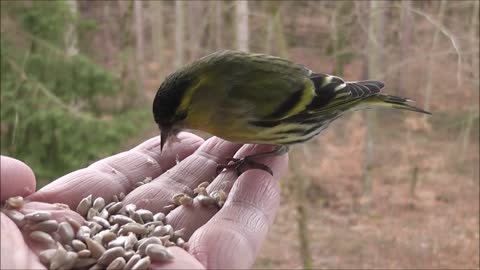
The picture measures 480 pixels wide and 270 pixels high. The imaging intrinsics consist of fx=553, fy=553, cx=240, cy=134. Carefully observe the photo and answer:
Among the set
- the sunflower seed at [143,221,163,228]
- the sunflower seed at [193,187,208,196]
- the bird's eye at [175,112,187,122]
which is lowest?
the sunflower seed at [143,221,163,228]

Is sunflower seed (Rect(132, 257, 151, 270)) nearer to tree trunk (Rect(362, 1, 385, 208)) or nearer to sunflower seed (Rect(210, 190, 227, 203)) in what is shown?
sunflower seed (Rect(210, 190, 227, 203))

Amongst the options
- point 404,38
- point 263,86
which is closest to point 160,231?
point 263,86

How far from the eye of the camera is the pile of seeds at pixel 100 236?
4.45 ft

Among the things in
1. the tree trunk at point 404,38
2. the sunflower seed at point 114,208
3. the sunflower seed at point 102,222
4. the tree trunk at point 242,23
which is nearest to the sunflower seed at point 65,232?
the sunflower seed at point 102,222

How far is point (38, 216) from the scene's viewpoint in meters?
1.44

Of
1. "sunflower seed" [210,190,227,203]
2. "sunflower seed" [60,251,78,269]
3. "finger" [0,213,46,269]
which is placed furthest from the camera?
"sunflower seed" [210,190,227,203]

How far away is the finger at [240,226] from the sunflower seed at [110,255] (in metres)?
0.18

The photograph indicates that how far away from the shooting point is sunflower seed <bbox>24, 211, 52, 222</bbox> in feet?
4.71

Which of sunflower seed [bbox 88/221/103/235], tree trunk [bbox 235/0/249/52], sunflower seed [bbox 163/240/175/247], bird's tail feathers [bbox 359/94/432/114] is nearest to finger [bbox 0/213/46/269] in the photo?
sunflower seed [bbox 88/221/103/235]

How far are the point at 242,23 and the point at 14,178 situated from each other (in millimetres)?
1940

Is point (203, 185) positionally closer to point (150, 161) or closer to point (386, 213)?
point (150, 161)

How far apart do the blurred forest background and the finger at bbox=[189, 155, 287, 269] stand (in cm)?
142

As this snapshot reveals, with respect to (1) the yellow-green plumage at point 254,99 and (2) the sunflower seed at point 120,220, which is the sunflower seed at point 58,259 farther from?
(1) the yellow-green plumage at point 254,99

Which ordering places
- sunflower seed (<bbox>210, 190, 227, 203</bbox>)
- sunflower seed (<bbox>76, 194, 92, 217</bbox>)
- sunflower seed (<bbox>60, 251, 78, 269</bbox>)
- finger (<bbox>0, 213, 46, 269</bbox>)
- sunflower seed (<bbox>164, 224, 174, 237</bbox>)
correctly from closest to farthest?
1. finger (<bbox>0, 213, 46, 269</bbox>)
2. sunflower seed (<bbox>60, 251, 78, 269</bbox>)
3. sunflower seed (<bbox>164, 224, 174, 237</bbox>)
4. sunflower seed (<bbox>76, 194, 92, 217</bbox>)
5. sunflower seed (<bbox>210, 190, 227, 203</bbox>)
